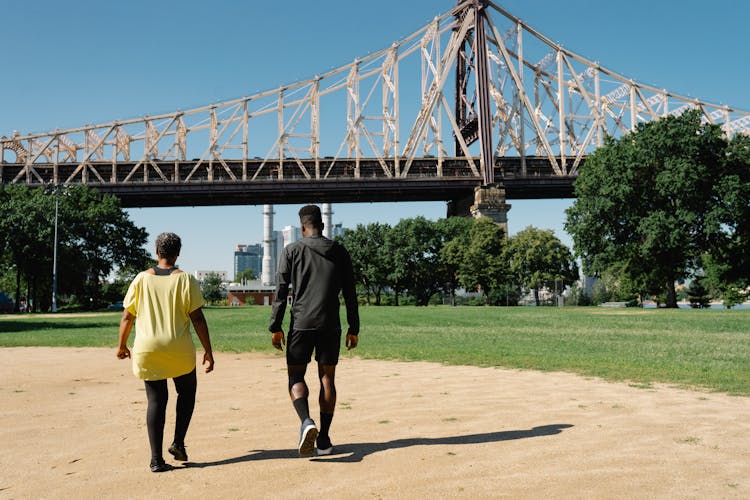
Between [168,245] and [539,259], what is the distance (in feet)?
190

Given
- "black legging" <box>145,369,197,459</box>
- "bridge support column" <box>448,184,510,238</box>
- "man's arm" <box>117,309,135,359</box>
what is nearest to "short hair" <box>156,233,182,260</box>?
"man's arm" <box>117,309,135,359</box>

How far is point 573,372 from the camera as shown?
10.6m

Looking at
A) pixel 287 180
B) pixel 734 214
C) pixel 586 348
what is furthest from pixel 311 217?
pixel 287 180

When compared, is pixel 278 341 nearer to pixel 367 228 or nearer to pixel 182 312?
pixel 182 312

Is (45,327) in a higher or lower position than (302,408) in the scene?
lower

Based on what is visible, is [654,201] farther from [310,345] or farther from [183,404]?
[183,404]

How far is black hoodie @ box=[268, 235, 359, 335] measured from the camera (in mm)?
5641

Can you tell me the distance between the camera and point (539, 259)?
60.6m

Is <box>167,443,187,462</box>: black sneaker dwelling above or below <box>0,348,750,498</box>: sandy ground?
above

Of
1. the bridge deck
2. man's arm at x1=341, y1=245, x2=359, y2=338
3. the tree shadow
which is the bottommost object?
the tree shadow

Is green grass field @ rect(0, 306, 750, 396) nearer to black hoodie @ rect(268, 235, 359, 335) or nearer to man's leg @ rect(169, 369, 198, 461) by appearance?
black hoodie @ rect(268, 235, 359, 335)

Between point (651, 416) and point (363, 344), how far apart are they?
33.5 feet

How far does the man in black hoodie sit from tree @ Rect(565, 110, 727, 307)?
35.1 metres

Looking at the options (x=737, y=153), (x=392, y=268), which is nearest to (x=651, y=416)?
(x=737, y=153)
